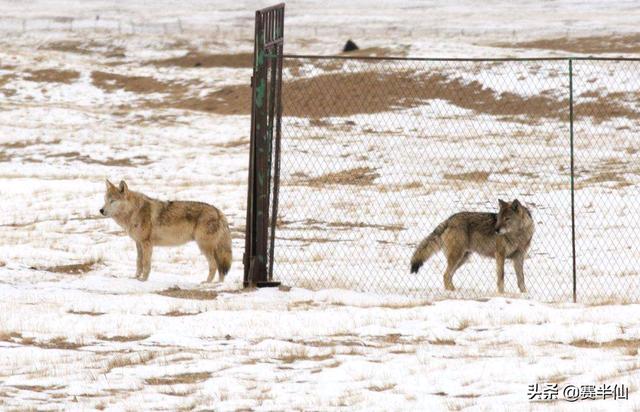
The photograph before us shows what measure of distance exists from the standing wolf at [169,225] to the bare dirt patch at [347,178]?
12.6 meters

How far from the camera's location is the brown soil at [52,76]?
54625mm

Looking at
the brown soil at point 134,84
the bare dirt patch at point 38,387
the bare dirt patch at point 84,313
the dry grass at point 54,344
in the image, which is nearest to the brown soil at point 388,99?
the brown soil at point 134,84

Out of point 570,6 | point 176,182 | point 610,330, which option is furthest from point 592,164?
point 570,6

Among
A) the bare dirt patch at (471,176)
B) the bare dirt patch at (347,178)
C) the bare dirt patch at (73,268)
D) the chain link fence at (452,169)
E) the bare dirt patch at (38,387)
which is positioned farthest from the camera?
the bare dirt patch at (471,176)

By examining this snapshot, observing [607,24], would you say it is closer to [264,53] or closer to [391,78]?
[391,78]

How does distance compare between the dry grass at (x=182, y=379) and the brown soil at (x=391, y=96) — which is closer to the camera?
the dry grass at (x=182, y=379)

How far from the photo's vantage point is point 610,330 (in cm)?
985

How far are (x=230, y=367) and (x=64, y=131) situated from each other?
3146 centimetres

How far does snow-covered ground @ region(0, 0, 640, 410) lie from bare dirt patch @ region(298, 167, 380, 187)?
0.30 meters

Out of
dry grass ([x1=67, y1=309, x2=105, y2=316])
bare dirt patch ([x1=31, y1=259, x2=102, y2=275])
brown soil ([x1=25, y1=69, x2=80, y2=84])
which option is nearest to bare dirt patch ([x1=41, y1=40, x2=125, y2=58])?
brown soil ([x1=25, y1=69, x2=80, y2=84])

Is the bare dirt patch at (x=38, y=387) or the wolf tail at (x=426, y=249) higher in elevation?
the wolf tail at (x=426, y=249)

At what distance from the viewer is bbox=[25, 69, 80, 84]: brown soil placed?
179ft

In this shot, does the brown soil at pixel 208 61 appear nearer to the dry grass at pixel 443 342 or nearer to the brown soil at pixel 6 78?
the brown soil at pixel 6 78

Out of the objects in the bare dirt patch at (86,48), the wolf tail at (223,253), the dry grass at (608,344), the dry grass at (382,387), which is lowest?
the dry grass at (382,387)
